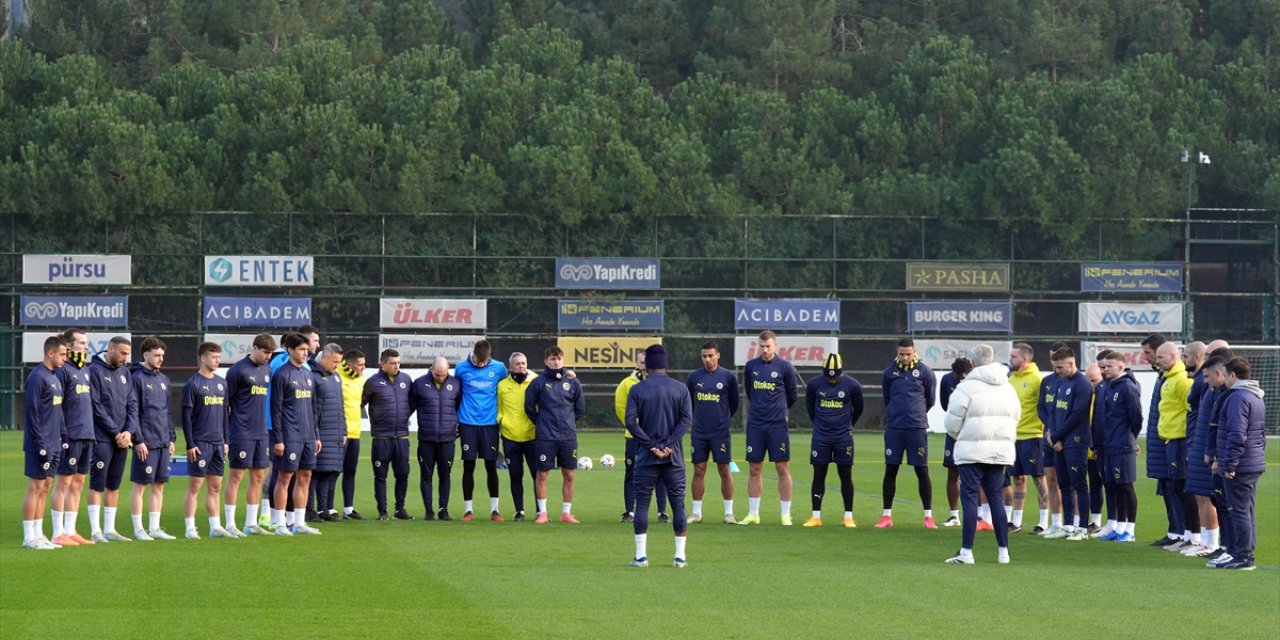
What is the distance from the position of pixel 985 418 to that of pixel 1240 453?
2190mm

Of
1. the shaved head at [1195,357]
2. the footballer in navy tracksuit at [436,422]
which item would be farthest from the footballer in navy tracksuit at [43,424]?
the shaved head at [1195,357]

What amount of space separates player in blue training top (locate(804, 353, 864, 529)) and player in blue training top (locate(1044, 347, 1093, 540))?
89.3 inches

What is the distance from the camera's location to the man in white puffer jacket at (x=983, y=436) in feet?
51.4

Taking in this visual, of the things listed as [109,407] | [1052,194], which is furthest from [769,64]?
[109,407]

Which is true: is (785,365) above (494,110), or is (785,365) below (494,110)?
below

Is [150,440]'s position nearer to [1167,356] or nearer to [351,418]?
[351,418]

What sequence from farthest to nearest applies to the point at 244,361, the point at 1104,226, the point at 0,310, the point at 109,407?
1. the point at 1104,226
2. the point at 0,310
3. the point at 244,361
4. the point at 109,407

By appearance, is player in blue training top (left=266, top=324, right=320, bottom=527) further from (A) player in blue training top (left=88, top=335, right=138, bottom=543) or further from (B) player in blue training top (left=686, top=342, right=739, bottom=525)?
(B) player in blue training top (left=686, top=342, right=739, bottom=525)

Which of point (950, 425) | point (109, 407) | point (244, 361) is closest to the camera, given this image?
point (950, 425)

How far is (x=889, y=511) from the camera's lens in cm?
1972

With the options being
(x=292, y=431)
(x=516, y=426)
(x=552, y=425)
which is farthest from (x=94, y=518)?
(x=552, y=425)

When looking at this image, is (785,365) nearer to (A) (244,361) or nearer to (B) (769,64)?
(A) (244,361)

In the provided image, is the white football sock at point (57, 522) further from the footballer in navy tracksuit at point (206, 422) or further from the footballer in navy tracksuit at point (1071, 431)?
the footballer in navy tracksuit at point (1071, 431)

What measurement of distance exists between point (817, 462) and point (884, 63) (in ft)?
137
